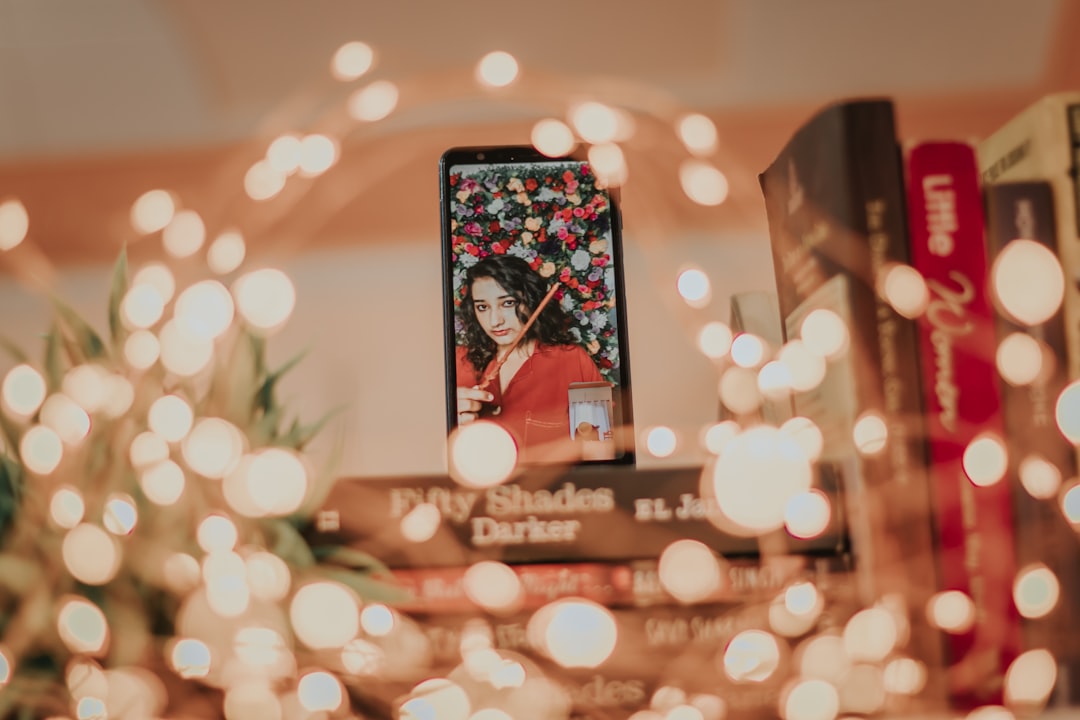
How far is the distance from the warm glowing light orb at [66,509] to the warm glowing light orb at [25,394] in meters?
0.10

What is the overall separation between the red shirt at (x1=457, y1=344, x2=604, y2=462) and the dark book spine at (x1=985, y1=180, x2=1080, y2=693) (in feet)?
0.71

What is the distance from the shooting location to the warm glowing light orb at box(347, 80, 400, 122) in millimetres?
651

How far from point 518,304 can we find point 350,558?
19 centimetres

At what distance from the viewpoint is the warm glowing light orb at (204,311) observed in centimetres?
51

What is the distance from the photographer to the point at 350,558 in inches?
14.7

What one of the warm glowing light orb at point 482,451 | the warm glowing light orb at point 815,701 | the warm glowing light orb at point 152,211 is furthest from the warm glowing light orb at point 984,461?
the warm glowing light orb at point 152,211

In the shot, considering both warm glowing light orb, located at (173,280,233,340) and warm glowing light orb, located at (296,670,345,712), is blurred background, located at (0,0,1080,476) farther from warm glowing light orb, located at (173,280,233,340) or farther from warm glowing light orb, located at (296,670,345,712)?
warm glowing light orb, located at (296,670,345,712)

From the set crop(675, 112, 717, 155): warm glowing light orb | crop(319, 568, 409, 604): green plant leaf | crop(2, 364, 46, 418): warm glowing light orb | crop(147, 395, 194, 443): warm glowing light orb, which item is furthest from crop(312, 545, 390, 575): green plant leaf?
crop(675, 112, 717, 155): warm glowing light orb

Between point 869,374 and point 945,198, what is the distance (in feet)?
0.31

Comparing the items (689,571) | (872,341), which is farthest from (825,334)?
(689,571)

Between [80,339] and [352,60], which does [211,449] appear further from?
[352,60]

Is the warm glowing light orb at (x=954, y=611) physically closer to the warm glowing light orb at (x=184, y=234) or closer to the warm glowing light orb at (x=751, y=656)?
the warm glowing light orb at (x=751, y=656)

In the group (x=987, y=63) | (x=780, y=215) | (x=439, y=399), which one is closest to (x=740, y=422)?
(x=780, y=215)

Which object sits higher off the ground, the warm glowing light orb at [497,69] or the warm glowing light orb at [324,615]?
the warm glowing light orb at [497,69]
